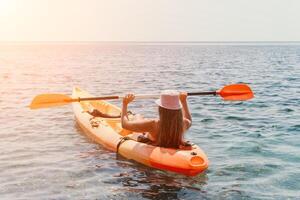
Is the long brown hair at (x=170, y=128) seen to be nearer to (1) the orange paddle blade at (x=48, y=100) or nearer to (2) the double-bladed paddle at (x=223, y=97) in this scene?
(2) the double-bladed paddle at (x=223, y=97)

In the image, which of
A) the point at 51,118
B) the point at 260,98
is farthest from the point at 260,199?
the point at 260,98

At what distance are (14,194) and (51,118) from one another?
23.7 ft

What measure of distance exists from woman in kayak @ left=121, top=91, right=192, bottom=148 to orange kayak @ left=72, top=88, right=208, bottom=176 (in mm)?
178

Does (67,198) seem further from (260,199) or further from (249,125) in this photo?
(249,125)

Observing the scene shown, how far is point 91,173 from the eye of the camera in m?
8.50

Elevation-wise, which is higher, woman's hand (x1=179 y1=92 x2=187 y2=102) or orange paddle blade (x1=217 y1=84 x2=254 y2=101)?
woman's hand (x1=179 y1=92 x2=187 y2=102)

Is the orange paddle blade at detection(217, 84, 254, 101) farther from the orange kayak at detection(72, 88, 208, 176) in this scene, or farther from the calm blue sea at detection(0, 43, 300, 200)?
the orange kayak at detection(72, 88, 208, 176)

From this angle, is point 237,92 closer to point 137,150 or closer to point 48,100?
point 137,150

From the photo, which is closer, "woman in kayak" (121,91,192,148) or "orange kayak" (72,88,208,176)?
"orange kayak" (72,88,208,176)

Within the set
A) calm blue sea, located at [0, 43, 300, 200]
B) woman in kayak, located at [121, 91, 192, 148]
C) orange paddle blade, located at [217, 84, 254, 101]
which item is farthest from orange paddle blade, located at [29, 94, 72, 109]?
orange paddle blade, located at [217, 84, 254, 101]

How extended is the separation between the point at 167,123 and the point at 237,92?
2994 mm

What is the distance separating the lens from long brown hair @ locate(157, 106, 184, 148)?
7941 millimetres

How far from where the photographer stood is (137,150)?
876 centimetres

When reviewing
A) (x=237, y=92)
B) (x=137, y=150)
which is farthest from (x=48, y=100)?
(x=237, y=92)
